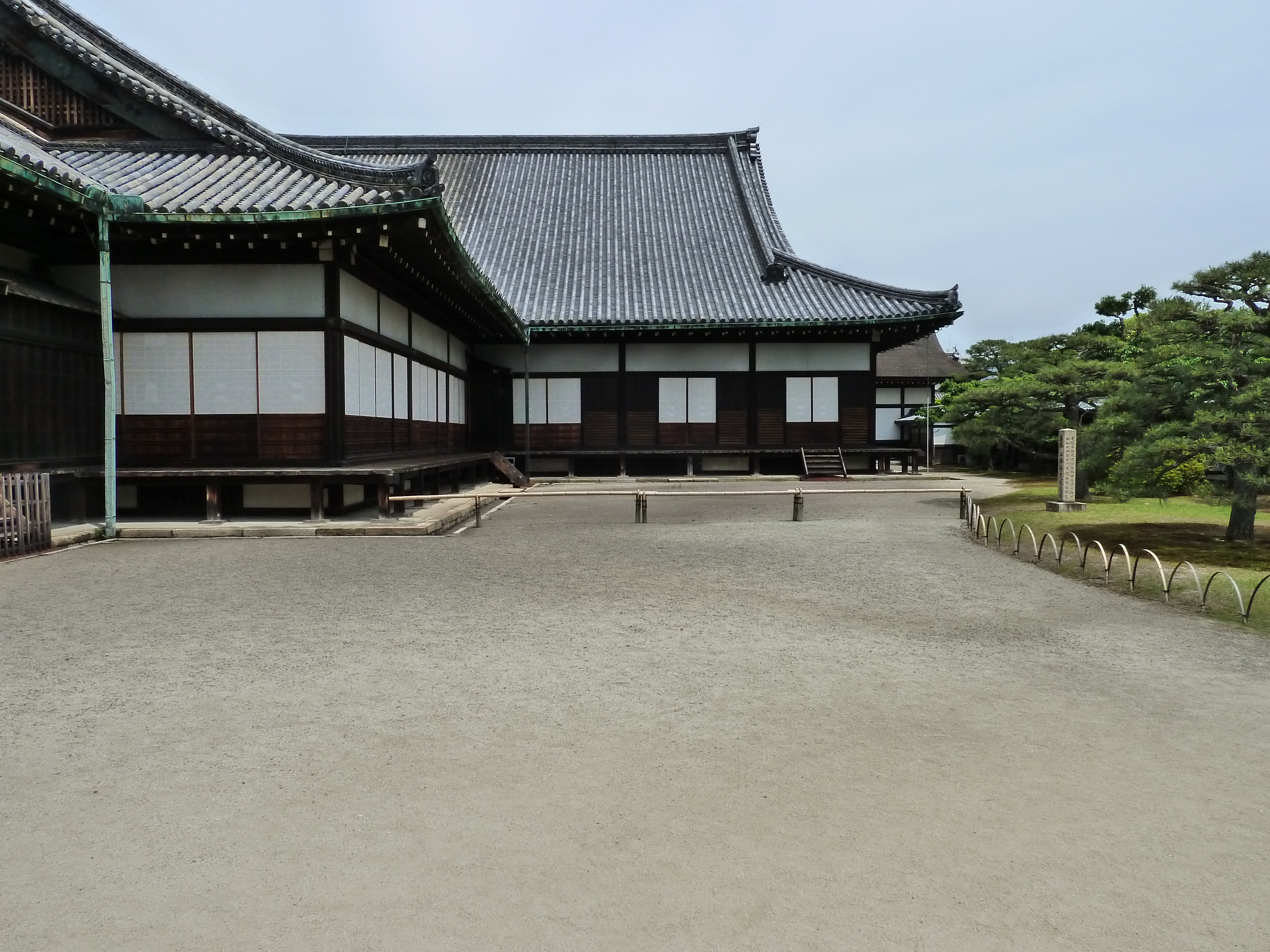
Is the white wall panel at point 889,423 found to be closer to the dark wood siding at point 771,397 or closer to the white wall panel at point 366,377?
the dark wood siding at point 771,397

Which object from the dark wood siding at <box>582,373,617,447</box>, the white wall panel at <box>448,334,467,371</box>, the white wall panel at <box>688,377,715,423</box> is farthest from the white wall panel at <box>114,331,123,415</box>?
the white wall panel at <box>688,377,715,423</box>

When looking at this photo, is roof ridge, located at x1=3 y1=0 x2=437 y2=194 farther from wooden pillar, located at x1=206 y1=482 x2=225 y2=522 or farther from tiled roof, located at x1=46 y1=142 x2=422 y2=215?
wooden pillar, located at x1=206 y1=482 x2=225 y2=522

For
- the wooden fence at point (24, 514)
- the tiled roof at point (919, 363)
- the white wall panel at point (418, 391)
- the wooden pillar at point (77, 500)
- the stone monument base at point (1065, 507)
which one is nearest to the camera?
the wooden fence at point (24, 514)

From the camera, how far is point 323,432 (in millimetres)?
11234

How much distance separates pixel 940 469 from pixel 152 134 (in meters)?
27.5

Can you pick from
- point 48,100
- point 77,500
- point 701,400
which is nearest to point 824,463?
point 701,400

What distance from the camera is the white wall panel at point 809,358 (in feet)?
72.6

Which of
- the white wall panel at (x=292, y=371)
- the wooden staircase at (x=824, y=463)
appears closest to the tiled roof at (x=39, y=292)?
the white wall panel at (x=292, y=371)

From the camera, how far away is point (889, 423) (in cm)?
3612

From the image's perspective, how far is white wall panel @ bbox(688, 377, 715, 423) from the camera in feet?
72.8

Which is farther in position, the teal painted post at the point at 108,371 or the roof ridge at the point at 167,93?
the roof ridge at the point at 167,93

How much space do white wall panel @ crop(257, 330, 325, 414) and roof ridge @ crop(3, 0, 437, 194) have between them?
7.96ft

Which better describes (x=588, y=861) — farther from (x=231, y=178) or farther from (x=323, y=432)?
(x=231, y=178)

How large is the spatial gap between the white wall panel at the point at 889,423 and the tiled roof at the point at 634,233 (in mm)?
12964
